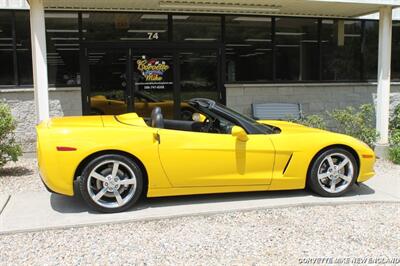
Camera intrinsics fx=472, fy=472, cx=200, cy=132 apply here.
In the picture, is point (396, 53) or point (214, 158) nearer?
point (214, 158)

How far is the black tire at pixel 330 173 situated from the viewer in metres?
5.77

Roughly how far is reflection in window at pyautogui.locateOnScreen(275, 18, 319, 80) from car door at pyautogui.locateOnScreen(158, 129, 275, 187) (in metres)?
5.40

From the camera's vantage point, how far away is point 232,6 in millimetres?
9023

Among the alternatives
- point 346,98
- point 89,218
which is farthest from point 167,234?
point 346,98

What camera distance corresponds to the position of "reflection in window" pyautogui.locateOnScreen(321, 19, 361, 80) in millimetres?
11008

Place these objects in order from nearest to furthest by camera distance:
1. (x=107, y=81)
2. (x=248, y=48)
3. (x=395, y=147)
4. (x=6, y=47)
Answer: (x=395, y=147) → (x=6, y=47) → (x=107, y=81) → (x=248, y=48)

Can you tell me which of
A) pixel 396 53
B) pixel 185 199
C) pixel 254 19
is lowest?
pixel 185 199

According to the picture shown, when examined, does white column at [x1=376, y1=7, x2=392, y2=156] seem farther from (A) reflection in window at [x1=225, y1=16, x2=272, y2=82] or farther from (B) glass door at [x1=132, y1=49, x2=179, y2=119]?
(B) glass door at [x1=132, y1=49, x2=179, y2=119]

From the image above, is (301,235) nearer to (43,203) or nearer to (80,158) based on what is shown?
(80,158)

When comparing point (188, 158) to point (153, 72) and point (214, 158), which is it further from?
point (153, 72)

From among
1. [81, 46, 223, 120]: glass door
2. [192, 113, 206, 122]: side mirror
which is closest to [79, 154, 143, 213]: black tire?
[192, 113, 206, 122]: side mirror

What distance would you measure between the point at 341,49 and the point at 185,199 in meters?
7.07

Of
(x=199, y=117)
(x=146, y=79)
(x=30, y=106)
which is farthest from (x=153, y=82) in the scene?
(x=199, y=117)

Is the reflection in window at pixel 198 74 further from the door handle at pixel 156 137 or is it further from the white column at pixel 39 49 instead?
the door handle at pixel 156 137
